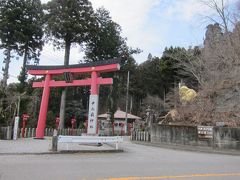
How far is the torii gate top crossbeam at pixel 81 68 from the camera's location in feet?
77.6

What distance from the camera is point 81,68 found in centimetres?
2553

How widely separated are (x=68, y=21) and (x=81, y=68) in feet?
55.1

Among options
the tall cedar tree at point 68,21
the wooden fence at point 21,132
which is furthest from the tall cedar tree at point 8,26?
the wooden fence at point 21,132

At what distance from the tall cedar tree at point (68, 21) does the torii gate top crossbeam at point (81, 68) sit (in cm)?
1291

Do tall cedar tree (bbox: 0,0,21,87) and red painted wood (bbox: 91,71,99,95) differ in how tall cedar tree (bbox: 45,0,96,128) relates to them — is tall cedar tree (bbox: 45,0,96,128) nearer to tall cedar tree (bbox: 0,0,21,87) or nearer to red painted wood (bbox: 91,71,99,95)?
tall cedar tree (bbox: 0,0,21,87)

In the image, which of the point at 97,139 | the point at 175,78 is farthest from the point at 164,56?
the point at 97,139

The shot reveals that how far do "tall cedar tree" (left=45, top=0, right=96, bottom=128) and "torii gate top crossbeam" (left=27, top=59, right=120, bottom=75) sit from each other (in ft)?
42.3

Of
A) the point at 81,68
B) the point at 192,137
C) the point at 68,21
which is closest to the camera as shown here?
the point at 192,137

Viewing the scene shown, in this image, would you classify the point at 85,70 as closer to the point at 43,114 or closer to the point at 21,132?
the point at 43,114

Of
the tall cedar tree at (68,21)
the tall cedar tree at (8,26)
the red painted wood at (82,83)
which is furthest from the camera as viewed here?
the tall cedar tree at (8,26)

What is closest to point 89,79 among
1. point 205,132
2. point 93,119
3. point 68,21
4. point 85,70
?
point 85,70

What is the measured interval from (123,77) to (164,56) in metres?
11.2

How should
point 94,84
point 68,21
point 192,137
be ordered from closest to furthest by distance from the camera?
point 192,137 → point 94,84 → point 68,21

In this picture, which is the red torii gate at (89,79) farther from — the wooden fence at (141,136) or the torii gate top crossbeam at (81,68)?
the wooden fence at (141,136)
